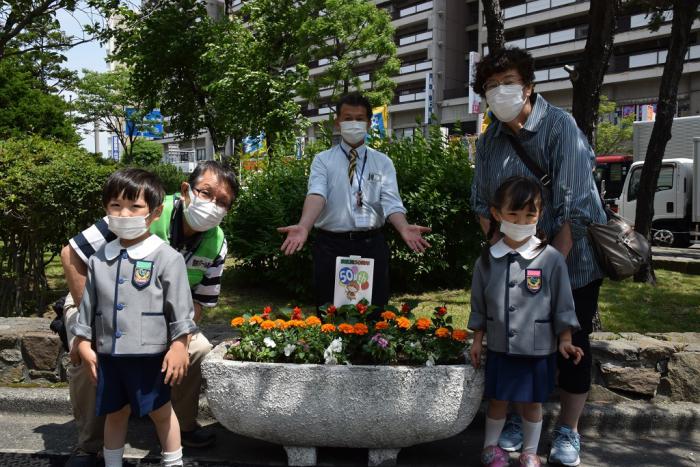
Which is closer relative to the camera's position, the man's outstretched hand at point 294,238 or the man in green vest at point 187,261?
the man in green vest at point 187,261

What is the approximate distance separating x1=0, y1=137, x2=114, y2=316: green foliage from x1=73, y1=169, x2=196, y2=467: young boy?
3.00m

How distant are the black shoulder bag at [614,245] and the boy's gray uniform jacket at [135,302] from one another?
1823mm

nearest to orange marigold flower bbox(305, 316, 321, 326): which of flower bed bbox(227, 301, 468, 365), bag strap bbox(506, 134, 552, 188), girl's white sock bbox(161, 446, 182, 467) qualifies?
flower bed bbox(227, 301, 468, 365)

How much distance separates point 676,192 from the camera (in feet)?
50.9

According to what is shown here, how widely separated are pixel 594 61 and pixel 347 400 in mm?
3355

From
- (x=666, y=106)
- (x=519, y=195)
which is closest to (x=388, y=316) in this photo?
(x=519, y=195)

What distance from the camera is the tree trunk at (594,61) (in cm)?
464

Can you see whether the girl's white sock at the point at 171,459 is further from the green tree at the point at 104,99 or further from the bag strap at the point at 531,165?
the green tree at the point at 104,99

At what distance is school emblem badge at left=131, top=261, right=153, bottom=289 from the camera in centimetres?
270

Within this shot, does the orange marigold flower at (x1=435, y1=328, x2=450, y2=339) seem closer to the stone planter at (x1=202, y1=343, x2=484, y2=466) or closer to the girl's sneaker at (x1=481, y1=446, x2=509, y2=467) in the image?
the stone planter at (x1=202, y1=343, x2=484, y2=466)

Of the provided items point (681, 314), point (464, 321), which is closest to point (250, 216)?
point (464, 321)

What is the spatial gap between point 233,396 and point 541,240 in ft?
5.50

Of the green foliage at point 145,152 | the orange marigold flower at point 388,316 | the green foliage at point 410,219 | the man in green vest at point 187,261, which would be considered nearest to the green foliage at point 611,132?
the green foliage at point 410,219

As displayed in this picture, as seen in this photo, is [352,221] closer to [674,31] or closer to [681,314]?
[681,314]
